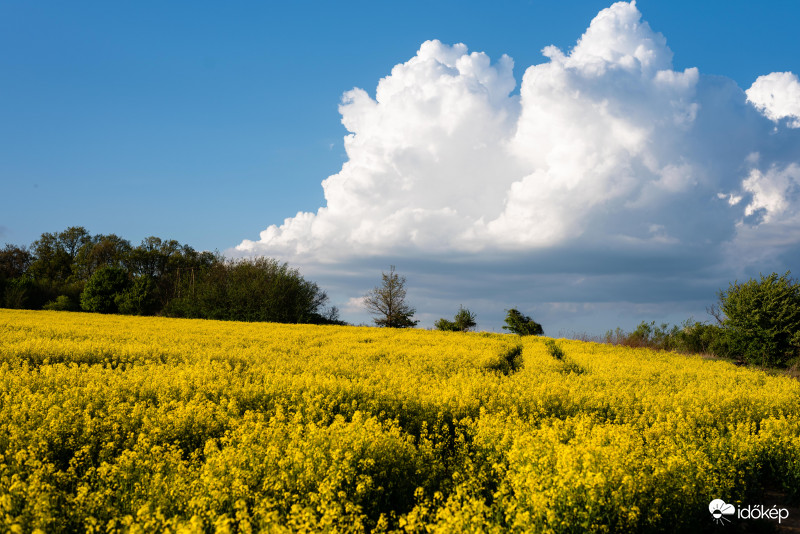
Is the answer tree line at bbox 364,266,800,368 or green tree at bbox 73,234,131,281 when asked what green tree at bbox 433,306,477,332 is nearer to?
tree line at bbox 364,266,800,368

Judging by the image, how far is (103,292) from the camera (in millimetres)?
52562

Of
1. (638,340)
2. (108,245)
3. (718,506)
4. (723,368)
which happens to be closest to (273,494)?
(718,506)

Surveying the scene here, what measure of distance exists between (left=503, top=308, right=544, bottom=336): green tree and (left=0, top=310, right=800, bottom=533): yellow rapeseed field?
35.9 metres

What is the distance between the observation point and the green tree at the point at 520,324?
50.8 m

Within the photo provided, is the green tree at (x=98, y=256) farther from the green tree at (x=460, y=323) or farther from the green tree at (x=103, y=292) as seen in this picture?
the green tree at (x=460, y=323)

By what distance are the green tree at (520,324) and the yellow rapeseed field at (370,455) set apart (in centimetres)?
3593

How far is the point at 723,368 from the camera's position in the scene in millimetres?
22688

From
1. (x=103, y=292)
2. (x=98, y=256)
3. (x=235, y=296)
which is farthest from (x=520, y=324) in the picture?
(x=98, y=256)

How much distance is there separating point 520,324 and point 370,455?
46133 millimetres

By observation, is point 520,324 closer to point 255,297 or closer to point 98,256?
point 255,297

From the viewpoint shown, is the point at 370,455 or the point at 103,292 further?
the point at 103,292

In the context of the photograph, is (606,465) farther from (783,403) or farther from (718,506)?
(783,403)

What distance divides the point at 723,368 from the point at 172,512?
79.9ft

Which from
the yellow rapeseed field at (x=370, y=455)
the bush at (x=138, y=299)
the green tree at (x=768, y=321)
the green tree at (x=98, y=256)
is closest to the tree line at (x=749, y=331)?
the green tree at (x=768, y=321)
